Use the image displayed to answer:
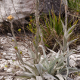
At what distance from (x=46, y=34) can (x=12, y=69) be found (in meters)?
1.08

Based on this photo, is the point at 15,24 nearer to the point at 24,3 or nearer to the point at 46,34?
the point at 24,3

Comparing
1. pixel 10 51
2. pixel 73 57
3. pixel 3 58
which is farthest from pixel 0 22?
pixel 73 57

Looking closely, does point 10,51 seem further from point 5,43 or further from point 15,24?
point 15,24

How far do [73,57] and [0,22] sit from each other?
2287 mm

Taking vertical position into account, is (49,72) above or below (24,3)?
below

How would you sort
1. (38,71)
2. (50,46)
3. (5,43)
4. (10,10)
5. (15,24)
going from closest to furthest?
(38,71)
(50,46)
(5,43)
(10,10)
(15,24)

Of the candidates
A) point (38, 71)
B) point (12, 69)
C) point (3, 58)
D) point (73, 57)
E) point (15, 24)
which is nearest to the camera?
point (38, 71)

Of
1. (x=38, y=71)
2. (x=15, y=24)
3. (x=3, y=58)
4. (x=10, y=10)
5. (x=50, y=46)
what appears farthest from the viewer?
(x=15, y=24)

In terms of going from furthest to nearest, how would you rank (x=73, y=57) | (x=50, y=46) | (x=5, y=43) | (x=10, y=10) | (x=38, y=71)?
(x=10, y=10)
(x=5, y=43)
(x=50, y=46)
(x=73, y=57)
(x=38, y=71)

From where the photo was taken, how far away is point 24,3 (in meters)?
3.22

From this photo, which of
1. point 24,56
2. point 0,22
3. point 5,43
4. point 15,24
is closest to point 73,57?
point 24,56

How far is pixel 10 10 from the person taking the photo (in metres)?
3.09

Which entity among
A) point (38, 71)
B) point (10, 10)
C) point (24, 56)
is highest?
point (10, 10)

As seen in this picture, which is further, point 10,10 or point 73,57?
point 10,10
